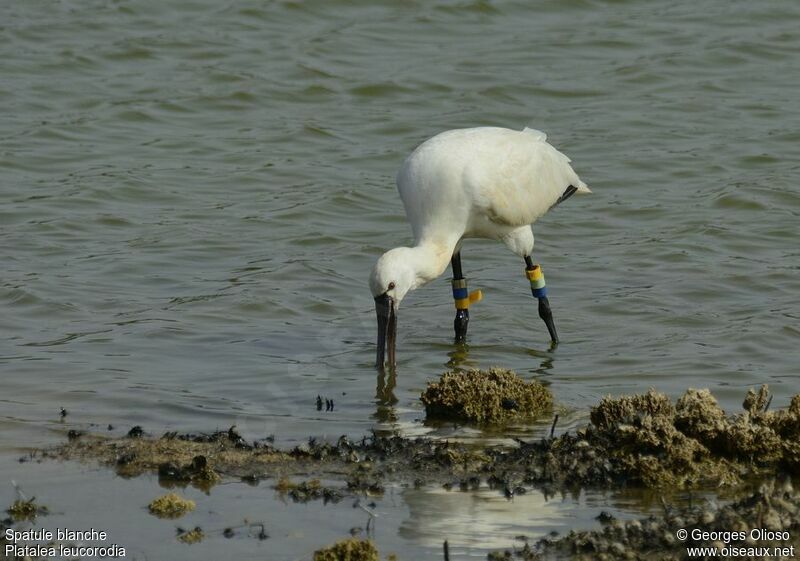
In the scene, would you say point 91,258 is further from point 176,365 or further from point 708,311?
point 708,311

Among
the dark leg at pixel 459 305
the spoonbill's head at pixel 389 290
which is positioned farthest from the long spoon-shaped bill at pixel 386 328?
the dark leg at pixel 459 305

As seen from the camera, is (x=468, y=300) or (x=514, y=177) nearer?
(x=514, y=177)

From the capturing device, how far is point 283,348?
9469 mm

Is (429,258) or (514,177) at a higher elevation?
(514,177)

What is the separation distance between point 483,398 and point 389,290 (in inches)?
66.7

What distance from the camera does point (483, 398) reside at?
746 cm

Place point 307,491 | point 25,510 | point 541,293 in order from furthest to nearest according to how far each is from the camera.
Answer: point 541,293, point 307,491, point 25,510

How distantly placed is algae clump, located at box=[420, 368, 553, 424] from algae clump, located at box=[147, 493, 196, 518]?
1.98 metres

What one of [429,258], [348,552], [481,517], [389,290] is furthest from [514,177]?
[348,552]

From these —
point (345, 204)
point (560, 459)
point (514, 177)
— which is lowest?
point (560, 459)

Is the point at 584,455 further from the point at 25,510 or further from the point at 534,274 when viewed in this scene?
the point at 534,274

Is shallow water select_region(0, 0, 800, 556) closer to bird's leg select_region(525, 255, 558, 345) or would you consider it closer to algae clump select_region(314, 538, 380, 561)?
bird's leg select_region(525, 255, 558, 345)

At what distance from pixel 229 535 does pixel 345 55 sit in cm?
1257

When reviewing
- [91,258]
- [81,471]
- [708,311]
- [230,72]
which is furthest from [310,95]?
[81,471]
